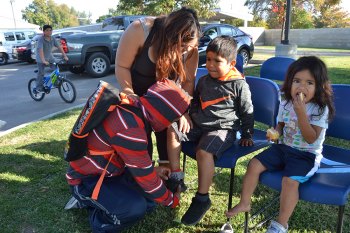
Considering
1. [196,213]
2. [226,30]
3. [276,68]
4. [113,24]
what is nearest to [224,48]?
[196,213]

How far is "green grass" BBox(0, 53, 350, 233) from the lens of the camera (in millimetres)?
2438

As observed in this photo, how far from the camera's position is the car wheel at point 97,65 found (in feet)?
30.3

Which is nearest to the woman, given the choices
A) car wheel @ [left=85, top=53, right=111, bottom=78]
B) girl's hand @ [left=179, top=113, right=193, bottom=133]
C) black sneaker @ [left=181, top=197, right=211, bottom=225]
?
girl's hand @ [left=179, top=113, right=193, bottom=133]

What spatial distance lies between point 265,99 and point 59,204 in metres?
1.93

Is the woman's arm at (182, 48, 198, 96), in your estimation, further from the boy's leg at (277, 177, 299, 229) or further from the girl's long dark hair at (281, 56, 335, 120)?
the boy's leg at (277, 177, 299, 229)

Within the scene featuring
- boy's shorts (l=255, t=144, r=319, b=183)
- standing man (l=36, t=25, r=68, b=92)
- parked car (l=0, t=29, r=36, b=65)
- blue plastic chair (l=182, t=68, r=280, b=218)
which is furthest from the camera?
parked car (l=0, t=29, r=36, b=65)

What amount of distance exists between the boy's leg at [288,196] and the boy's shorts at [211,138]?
52cm

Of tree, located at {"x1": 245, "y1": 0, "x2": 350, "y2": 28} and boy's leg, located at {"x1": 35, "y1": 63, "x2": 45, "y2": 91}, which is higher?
tree, located at {"x1": 245, "y1": 0, "x2": 350, "y2": 28}

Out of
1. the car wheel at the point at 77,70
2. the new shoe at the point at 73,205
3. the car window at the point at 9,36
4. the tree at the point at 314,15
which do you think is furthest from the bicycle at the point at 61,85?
the tree at the point at 314,15

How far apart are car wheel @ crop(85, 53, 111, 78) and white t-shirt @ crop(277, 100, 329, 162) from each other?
7.72 m

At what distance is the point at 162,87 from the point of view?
1869 millimetres

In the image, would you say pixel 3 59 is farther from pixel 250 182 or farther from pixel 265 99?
pixel 250 182

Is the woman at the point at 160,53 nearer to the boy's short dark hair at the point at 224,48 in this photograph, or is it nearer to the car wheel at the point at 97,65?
the boy's short dark hair at the point at 224,48

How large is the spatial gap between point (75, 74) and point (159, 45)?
8.64 metres
